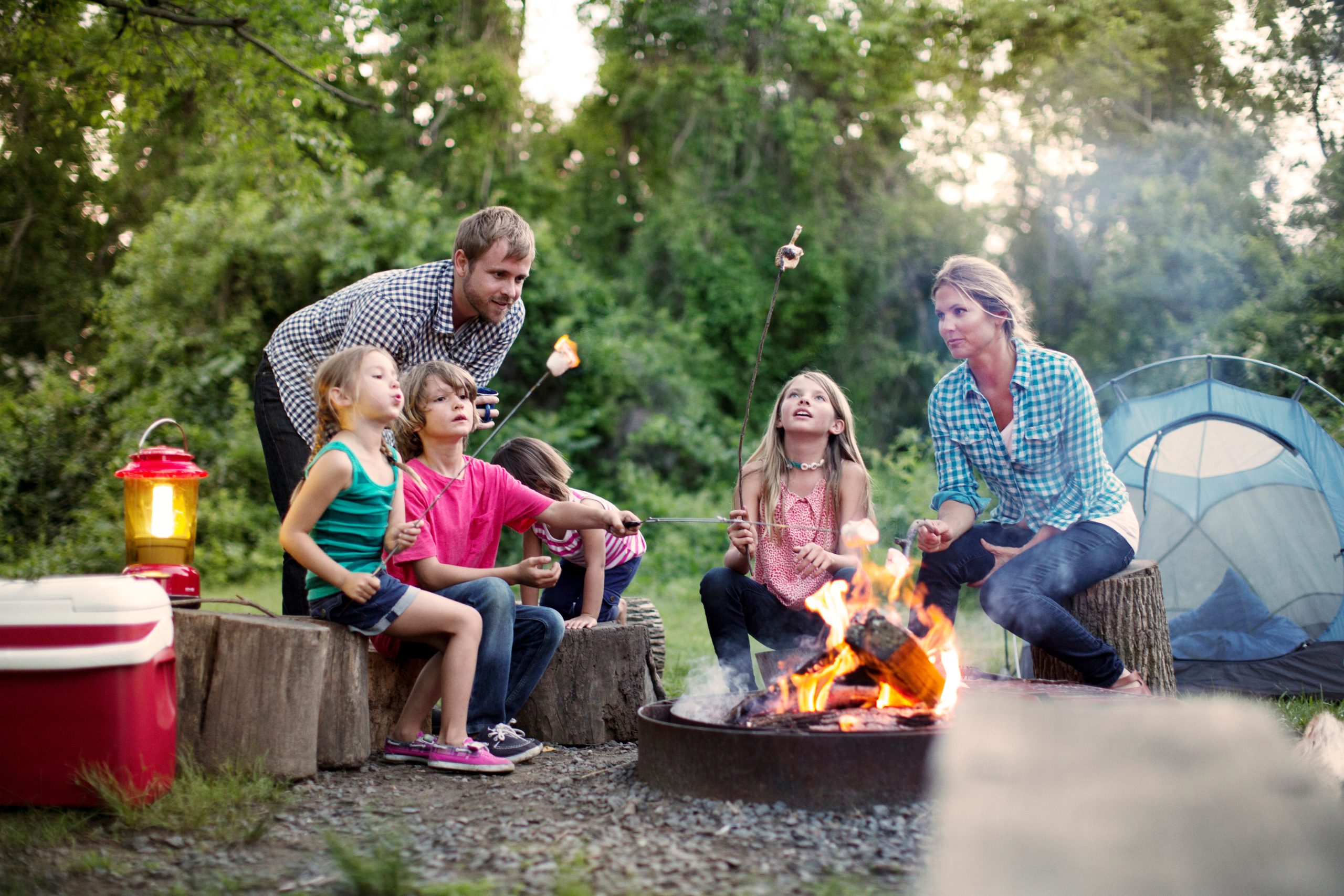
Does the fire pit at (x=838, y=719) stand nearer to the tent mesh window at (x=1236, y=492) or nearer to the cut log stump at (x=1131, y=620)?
the cut log stump at (x=1131, y=620)

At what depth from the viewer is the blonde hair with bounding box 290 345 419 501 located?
→ 132 inches

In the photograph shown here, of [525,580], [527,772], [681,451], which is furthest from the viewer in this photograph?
[681,451]

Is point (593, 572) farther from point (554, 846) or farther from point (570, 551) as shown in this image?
point (554, 846)

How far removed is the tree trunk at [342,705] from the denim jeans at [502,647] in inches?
14.4

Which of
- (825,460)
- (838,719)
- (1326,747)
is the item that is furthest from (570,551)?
(1326,747)

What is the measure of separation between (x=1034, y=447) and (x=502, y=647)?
2.05 metres

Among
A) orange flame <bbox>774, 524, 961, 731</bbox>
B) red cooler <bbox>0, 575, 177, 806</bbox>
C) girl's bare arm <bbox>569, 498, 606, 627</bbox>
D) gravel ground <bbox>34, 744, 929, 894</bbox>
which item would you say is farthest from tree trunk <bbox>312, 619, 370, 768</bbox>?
orange flame <bbox>774, 524, 961, 731</bbox>

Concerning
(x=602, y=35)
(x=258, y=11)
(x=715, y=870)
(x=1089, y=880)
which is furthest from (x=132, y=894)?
(x=602, y=35)

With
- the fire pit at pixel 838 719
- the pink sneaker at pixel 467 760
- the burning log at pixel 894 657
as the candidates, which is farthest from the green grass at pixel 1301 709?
the pink sneaker at pixel 467 760

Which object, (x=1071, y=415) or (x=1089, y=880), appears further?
(x=1071, y=415)

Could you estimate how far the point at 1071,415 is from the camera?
12.4 ft

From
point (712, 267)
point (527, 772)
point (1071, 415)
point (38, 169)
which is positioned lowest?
point (527, 772)

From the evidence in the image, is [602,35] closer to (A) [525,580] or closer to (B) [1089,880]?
(A) [525,580]

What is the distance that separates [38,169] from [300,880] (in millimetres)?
17582
